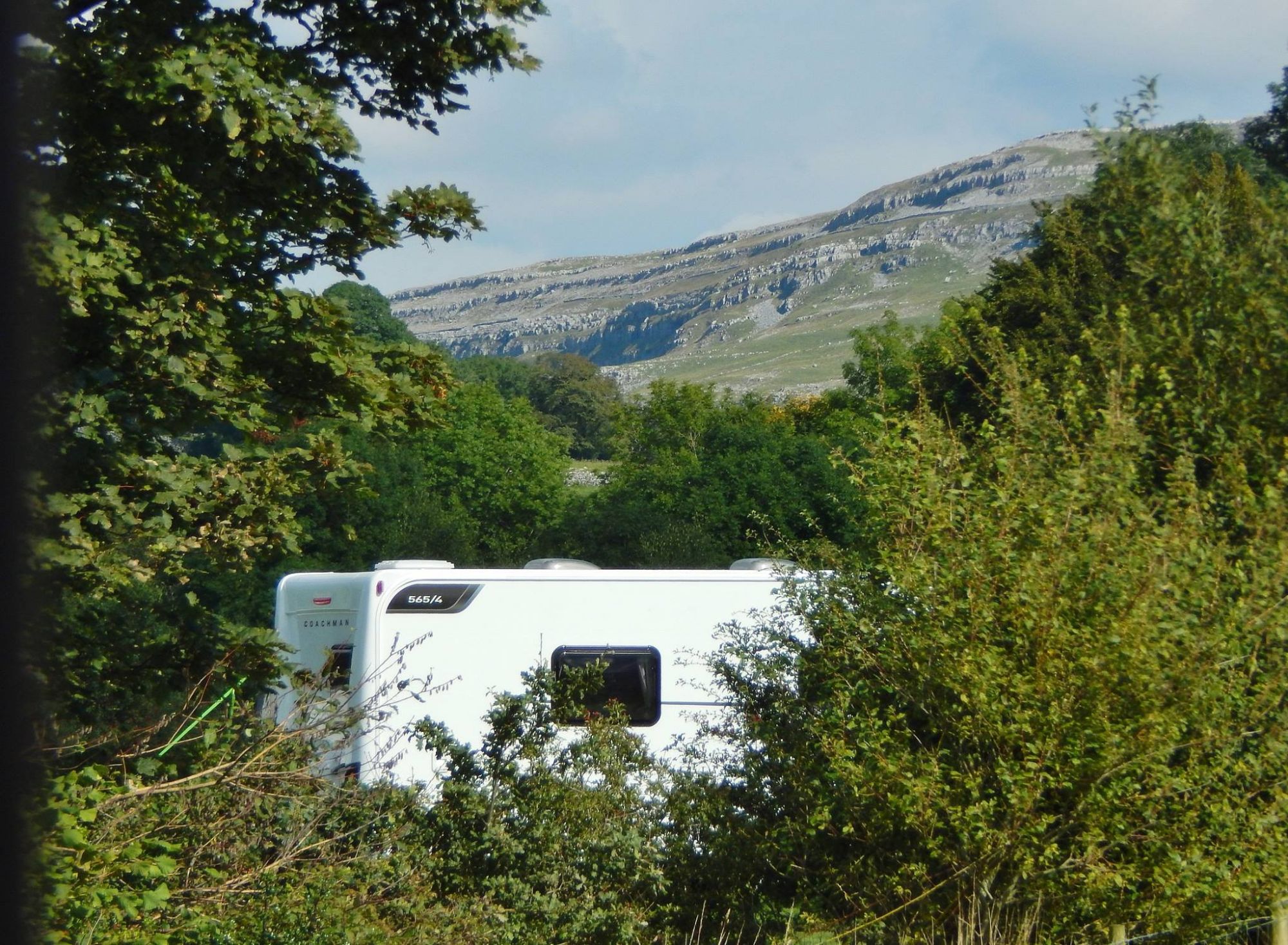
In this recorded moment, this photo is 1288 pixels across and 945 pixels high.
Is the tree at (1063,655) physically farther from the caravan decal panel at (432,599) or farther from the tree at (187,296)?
the caravan decal panel at (432,599)

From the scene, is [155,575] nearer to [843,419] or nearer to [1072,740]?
[1072,740]

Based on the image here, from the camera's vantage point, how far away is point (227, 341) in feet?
20.6

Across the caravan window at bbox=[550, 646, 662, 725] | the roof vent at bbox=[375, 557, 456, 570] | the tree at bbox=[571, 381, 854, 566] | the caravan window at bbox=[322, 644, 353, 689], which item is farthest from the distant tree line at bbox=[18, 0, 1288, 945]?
the tree at bbox=[571, 381, 854, 566]

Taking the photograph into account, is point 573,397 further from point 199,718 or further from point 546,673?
point 199,718

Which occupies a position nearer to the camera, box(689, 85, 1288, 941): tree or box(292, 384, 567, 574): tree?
box(689, 85, 1288, 941): tree

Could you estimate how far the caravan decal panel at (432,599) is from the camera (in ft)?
34.8

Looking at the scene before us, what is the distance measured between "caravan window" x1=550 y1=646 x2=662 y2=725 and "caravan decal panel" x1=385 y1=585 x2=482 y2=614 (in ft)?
2.94

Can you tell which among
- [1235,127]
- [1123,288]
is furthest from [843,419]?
[1123,288]

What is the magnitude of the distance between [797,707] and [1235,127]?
59.6 m

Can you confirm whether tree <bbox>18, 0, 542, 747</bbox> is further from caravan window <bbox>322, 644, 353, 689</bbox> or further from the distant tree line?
caravan window <bbox>322, 644, 353, 689</bbox>

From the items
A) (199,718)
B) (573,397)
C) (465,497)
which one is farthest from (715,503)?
(573,397)

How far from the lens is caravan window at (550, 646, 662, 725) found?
34.8 feet

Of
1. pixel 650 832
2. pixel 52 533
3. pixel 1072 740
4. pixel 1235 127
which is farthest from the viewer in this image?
pixel 1235 127

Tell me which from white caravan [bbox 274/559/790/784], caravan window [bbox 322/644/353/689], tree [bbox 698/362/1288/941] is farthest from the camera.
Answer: white caravan [bbox 274/559/790/784]
